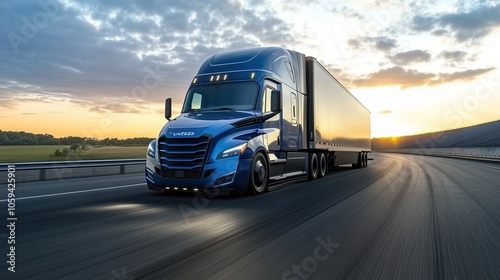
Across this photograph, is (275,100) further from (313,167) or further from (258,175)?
(313,167)

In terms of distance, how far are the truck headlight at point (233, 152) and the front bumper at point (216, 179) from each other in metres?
0.09

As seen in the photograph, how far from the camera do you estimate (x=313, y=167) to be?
48.4 feet

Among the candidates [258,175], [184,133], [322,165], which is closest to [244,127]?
[258,175]

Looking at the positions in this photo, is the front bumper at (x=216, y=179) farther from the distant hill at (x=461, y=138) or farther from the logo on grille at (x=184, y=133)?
the distant hill at (x=461, y=138)

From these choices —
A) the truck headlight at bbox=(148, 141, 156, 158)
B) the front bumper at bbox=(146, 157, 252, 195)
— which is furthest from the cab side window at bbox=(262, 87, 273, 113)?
the truck headlight at bbox=(148, 141, 156, 158)

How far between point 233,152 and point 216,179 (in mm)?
686

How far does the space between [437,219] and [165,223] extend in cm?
433

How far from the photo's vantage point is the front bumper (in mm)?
8445

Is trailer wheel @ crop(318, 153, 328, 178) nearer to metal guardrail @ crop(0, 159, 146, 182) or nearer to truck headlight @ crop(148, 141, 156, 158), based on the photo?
truck headlight @ crop(148, 141, 156, 158)

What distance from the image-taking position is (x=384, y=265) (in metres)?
3.90

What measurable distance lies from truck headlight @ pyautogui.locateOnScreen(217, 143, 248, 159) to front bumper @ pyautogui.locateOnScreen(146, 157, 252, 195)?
87 mm

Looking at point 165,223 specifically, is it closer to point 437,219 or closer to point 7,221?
point 7,221

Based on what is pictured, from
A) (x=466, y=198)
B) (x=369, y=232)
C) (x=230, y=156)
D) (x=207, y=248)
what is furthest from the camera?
(x=466, y=198)

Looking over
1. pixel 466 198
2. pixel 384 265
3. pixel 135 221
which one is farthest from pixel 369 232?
pixel 466 198
